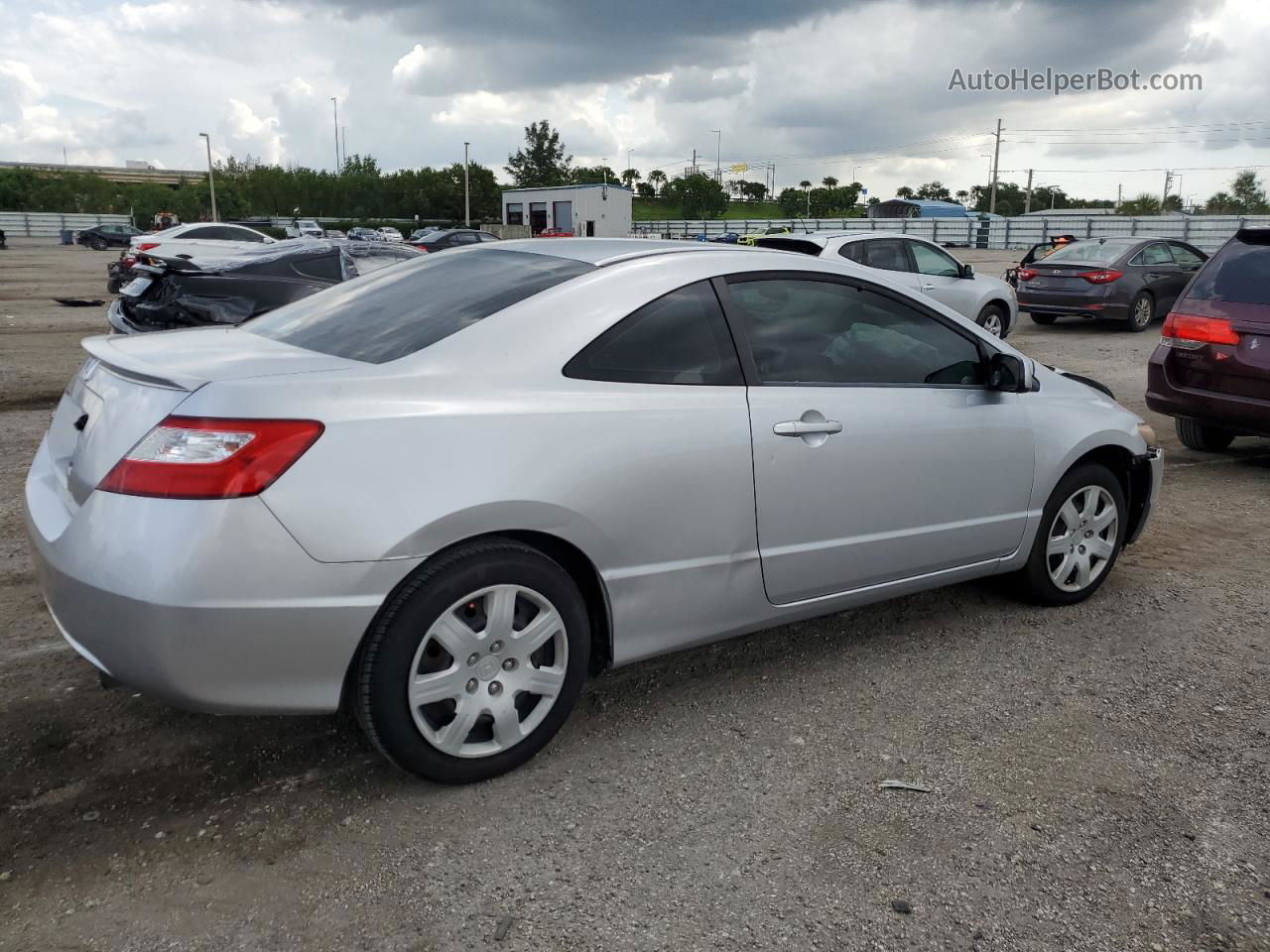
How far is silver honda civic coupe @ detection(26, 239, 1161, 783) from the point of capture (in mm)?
2633

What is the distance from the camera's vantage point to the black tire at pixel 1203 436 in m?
8.02

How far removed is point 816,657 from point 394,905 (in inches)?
80.6

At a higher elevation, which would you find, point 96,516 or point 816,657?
point 96,516

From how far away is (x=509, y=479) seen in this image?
2891 millimetres

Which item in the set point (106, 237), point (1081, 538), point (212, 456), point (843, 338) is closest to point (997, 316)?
point (1081, 538)

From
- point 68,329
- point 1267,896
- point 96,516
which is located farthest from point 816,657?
point 68,329

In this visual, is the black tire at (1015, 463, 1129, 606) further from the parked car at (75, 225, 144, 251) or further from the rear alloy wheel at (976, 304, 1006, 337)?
the parked car at (75, 225, 144, 251)

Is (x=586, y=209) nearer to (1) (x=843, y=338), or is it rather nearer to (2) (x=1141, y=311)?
(2) (x=1141, y=311)

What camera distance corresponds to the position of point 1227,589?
495 cm

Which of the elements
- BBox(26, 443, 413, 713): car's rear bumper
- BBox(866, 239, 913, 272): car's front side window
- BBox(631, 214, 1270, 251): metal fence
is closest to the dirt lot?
BBox(26, 443, 413, 713): car's rear bumper

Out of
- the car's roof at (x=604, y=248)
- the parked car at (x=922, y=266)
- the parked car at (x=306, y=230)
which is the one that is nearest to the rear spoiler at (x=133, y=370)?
the car's roof at (x=604, y=248)

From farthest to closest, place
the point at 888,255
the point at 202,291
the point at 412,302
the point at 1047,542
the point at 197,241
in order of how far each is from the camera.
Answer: the point at 197,241
the point at 888,255
the point at 202,291
the point at 1047,542
the point at 412,302

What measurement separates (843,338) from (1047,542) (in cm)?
141

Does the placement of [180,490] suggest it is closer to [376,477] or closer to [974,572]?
[376,477]
